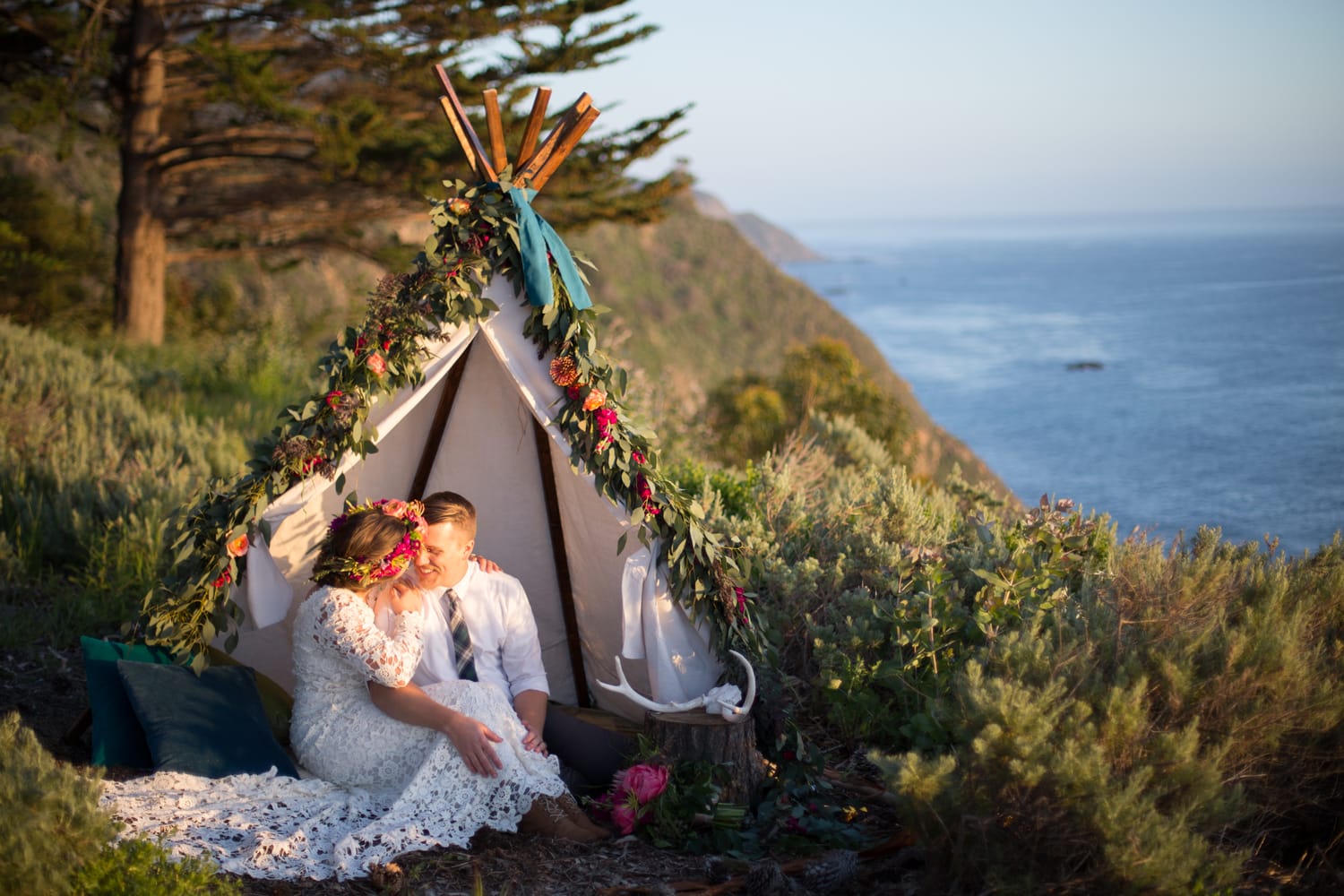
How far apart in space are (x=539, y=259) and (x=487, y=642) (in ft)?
5.23

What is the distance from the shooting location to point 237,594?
4438 mm

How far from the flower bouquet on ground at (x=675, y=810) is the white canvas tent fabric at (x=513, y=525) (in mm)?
425

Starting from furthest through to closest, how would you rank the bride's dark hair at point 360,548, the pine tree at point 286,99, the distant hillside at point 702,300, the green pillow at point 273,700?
1. the distant hillside at point 702,300
2. the pine tree at point 286,99
3. the green pillow at point 273,700
4. the bride's dark hair at point 360,548

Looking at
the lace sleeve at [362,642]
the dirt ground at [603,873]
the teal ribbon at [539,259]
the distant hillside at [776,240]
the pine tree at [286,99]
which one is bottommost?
the dirt ground at [603,873]

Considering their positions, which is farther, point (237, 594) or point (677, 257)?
point (677, 257)

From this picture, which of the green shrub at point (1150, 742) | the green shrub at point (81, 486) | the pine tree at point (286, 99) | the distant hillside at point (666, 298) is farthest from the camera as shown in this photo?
the distant hillside at point (666, 298)

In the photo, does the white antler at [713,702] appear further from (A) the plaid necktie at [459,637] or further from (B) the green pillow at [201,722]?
(B) the green pillow at [201,722]

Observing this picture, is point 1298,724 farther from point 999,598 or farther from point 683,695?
point 683,695

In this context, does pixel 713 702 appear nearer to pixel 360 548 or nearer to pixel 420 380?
pixel 360 548

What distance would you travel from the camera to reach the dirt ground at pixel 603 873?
3420 mm

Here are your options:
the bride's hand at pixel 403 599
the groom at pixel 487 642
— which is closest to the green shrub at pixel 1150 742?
the groom at pixel 487 642

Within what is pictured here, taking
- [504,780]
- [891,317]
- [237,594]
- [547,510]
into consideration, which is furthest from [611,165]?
[891,317]

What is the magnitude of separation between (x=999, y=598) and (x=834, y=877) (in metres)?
1.69

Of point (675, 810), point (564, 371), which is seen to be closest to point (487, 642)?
point (675, 810)
